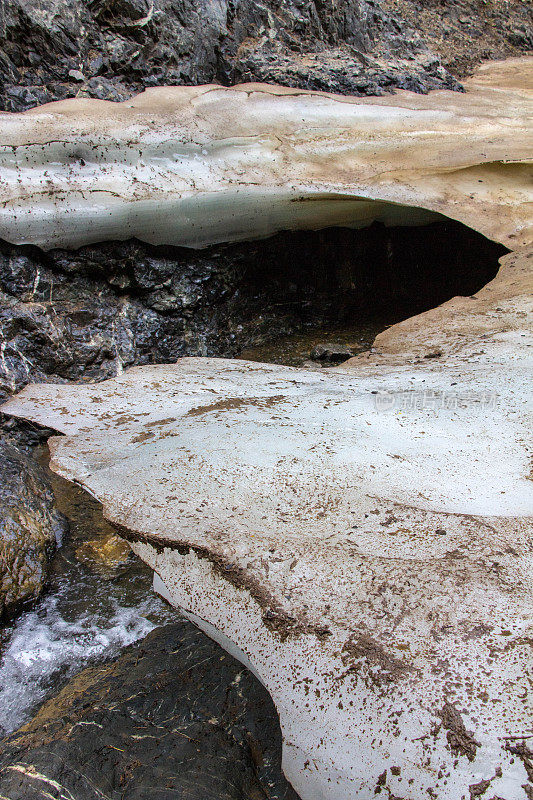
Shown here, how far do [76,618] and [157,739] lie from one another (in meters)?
0.84

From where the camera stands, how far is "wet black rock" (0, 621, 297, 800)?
1.20 m

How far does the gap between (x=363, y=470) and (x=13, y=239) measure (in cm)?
200

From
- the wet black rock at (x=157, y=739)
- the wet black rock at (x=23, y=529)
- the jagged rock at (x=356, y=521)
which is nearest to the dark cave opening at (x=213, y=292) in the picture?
the jagged rock at (x=356, y=521)

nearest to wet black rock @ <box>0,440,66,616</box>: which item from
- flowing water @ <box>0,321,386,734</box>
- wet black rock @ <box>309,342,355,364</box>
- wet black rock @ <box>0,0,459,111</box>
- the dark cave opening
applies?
flowing water @ <box>0,321,386,734</box>

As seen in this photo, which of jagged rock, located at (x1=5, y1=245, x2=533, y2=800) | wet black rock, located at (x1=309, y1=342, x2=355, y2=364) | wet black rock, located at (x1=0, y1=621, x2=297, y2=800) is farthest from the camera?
wet black rock, located at (x1=309, y1=342, x2=355, y2=364)

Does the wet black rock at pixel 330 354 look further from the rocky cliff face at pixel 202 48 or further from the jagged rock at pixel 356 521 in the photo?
the rocky cliff face at pixel 202 48

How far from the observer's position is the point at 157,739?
132 cm

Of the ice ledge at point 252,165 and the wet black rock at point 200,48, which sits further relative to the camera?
the wet black rock at point 200,48

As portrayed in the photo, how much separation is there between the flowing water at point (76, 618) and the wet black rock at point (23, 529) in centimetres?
6

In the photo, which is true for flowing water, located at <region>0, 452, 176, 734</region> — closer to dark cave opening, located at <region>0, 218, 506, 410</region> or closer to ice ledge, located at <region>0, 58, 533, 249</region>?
dark cave opening, located at <region>0, 218, 506, 410</region>

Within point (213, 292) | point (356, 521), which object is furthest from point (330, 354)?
point (356, 521)

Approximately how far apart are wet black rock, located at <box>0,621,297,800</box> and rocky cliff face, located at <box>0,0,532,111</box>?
260cm

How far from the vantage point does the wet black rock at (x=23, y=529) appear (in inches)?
80.4

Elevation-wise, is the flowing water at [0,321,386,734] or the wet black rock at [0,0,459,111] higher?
the wet black rock at [0,0,459,111]
